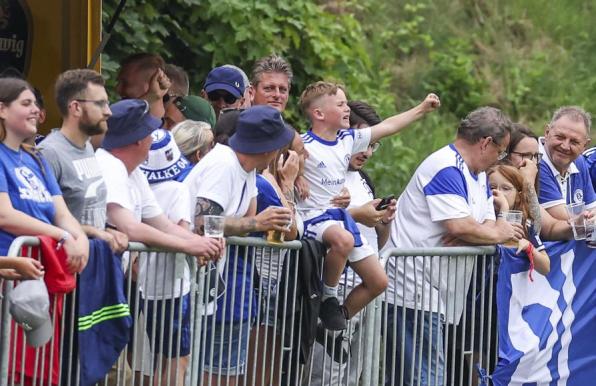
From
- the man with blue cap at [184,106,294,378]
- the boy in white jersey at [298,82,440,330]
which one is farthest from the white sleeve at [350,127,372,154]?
the man with blue cap at [184,106,294,378]

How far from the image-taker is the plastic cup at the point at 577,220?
8.60 meters

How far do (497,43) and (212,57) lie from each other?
7236 millimetres

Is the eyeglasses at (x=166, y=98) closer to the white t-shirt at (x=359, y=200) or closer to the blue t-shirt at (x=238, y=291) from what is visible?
the white t-shirt at (x=359, y=200)

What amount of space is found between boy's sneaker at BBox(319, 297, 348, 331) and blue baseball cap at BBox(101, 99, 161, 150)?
162 cm

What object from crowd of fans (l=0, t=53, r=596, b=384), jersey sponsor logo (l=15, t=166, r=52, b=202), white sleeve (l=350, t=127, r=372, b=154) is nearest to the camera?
jersey sponsor logo (l=15, t=166, r=52, b=202)

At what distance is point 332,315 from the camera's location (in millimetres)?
8109

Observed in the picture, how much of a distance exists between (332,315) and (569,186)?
2.51m

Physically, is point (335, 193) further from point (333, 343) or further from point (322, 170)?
point (333, 343)

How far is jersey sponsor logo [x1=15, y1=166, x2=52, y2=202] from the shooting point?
6.61 m

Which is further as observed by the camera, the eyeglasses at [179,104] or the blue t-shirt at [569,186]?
the blue t-shirt at [569,186]

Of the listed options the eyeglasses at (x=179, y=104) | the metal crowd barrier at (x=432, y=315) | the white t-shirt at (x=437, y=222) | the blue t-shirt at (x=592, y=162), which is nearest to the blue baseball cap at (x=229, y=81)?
the eyeglasses at (x=179, y=104)

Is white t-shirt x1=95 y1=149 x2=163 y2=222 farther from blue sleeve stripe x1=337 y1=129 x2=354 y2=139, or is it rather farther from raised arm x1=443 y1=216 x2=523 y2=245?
raised arm x1=443 y1=216 x2=523 y2=245

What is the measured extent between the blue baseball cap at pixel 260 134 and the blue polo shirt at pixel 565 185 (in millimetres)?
2434

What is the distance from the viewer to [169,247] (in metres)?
7.20
